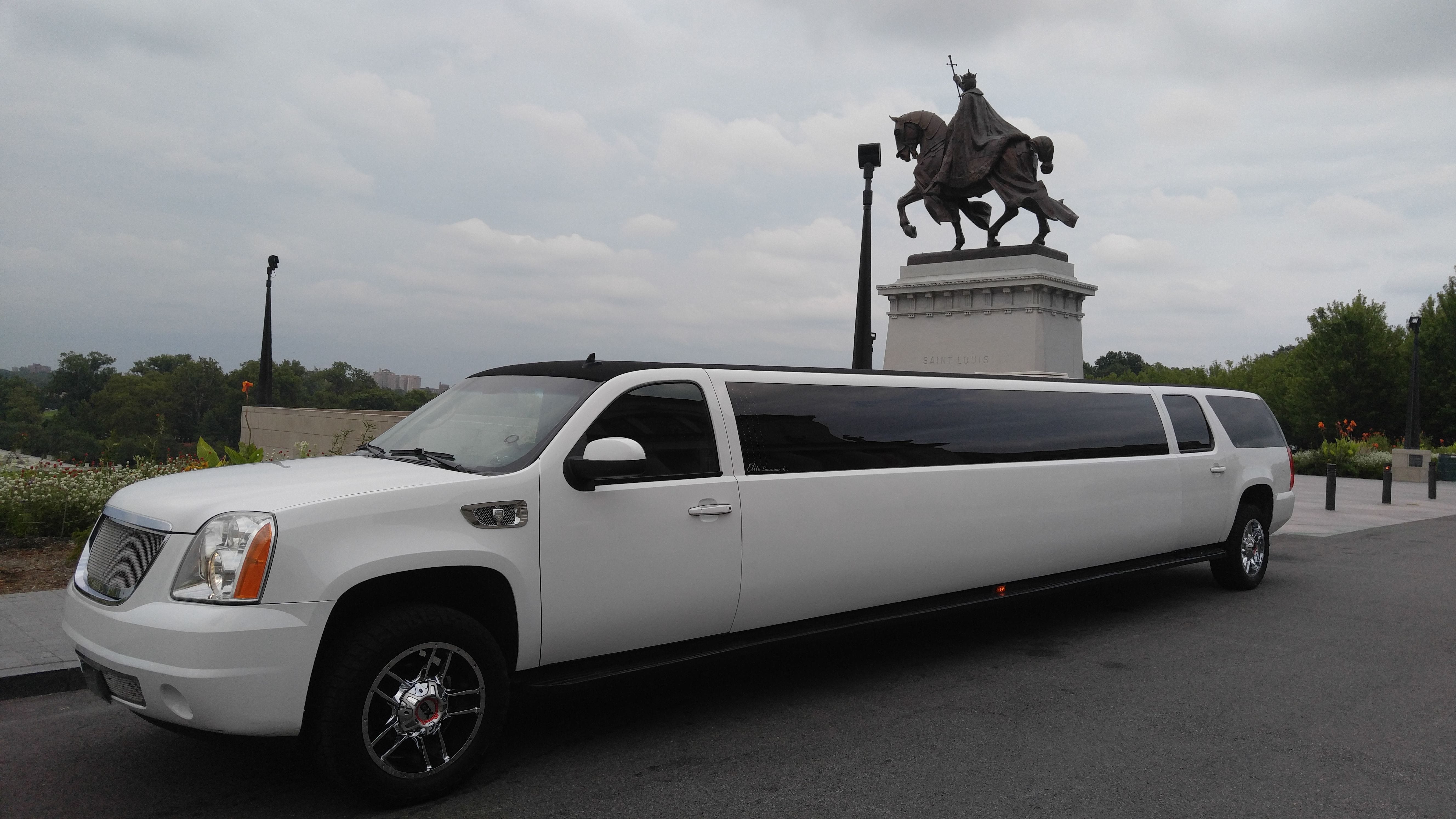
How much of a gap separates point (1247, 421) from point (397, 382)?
65.8 metres

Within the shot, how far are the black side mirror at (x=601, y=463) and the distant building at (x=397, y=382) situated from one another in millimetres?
51038

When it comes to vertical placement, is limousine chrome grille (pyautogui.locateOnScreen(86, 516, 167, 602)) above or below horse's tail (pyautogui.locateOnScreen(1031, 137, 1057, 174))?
below

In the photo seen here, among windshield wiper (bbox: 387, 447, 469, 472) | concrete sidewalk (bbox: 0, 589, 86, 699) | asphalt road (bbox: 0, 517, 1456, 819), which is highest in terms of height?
windshield wiper (bbox: 387, 447, 469, 472)

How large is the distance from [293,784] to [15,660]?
8.60ft

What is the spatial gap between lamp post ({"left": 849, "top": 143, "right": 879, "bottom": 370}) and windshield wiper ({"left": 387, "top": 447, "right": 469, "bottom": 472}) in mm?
11752

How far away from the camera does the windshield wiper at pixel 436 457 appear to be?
4.32m

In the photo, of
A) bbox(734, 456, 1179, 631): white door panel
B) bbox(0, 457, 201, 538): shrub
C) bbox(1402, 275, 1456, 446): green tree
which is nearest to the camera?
bbox(734, 456, 1179, 631): white door panel

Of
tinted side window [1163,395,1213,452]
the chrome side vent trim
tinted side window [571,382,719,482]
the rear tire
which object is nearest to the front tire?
the chrome side vent trim

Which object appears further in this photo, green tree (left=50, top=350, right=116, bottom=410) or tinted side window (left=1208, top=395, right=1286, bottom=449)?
green tree (left=50, top=350, right=116, bottom=410)

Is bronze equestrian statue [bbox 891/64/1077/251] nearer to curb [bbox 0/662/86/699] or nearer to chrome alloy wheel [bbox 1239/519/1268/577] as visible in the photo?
chrome alloy wheel [bbox 1239/519/1268/577]

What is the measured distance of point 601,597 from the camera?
4395 mm

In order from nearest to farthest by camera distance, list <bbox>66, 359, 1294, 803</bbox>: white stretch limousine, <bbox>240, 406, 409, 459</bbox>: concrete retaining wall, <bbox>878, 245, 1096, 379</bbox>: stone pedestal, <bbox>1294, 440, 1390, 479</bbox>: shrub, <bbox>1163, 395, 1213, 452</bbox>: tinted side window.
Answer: <bbox>66, 359, 1294, 803</bbox>: white stretch limousine, <bbox>1163, 395, 1213, 452</bbox>: tinted side window, <bbox>240, 406, 409, 459</bbox>: concrete retaining wall, <bbox>878, 245, 1096, 379</bbox>: stone pedestal, <bbox>1294, 440, 1390, 479</bbox>: shrub

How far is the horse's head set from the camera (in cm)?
2334

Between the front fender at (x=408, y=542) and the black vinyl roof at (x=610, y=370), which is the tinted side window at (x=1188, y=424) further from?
the front fender at (x=408, y=542)
